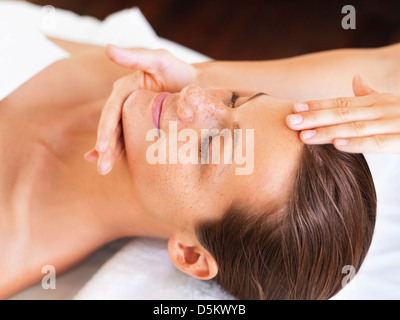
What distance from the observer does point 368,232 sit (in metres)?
0.87

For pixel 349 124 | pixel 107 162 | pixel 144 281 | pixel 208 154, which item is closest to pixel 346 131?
pixel 349 124

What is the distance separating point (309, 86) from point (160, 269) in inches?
25.6

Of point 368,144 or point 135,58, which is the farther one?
point 135,58

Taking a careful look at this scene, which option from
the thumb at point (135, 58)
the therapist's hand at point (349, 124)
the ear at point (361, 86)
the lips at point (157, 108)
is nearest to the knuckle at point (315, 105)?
the therapist's hand at point (349, 124)

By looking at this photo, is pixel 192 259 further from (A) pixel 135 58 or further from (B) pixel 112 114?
(A) pixel 135 58

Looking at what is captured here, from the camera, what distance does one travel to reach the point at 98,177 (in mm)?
1036

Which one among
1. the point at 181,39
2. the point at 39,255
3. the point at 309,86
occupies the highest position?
the point at 181,39

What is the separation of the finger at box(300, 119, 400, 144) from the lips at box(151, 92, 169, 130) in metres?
0.29

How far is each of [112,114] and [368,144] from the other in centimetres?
52

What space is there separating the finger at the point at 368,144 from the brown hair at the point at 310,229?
0.04 metres

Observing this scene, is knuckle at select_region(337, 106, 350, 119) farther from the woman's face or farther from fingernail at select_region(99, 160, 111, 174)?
fingernail at select_region(99, 160, 111, 174)

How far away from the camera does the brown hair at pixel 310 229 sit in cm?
82
